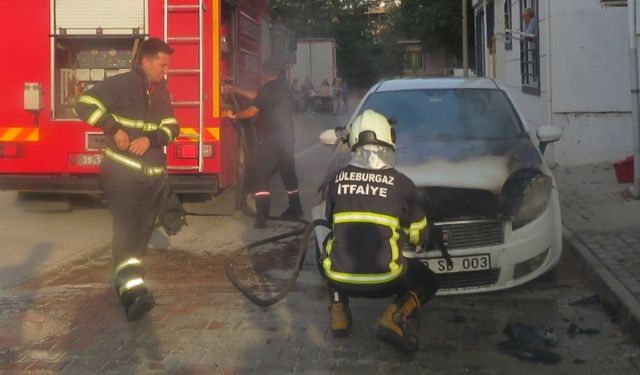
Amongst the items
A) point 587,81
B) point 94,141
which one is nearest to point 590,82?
point 587,81

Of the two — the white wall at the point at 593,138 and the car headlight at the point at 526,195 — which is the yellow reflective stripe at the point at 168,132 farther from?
the white wall at the point at 593,138

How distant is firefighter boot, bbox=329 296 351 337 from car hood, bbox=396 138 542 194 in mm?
1251

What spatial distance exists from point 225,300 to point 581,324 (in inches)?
103

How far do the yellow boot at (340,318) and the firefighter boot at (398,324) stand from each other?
42 cm

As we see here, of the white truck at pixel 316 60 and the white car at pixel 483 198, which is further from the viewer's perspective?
the white truck at pixel 316 60

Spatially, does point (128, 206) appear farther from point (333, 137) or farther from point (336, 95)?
point (336, 95)

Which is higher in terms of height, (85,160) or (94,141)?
(94,141)

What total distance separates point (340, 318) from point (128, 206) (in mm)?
1718

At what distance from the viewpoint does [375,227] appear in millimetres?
5215

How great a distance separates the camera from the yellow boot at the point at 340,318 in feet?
19.2

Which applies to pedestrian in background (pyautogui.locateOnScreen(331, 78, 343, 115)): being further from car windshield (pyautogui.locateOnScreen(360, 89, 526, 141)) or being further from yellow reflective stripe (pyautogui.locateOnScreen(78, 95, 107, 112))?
yellow reflective stripe (pyautogui.locateOnScreen(78, 95, 107, 112))

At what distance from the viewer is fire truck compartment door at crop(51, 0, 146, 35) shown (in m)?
9.85

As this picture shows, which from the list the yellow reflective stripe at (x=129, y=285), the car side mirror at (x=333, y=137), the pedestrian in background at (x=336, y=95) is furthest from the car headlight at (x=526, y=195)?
the pedestrian in background at (x=336, y=95)

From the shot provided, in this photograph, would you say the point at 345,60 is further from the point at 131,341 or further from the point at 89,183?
the point at 131,341
